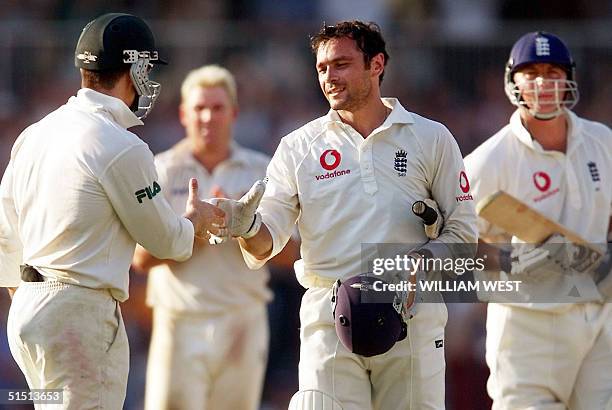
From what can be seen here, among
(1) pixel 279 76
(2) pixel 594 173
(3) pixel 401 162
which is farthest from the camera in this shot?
(1) pixel 279 76

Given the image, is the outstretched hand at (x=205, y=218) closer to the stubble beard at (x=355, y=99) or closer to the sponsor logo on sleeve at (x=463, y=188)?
the stubble beard at (x=355, y=99)

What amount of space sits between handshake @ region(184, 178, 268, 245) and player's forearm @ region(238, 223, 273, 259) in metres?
0.03

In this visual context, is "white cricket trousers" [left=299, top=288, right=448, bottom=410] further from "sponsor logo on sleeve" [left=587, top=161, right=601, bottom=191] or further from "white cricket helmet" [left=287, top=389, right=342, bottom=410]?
"sponsor logo on sleeve" [left=587, top=161, right=601, bottom=191]

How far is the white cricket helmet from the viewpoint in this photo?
19.2ft

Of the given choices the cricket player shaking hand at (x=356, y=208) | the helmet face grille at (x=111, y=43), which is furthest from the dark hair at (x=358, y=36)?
the helmet face grille at (x=111, y=43)

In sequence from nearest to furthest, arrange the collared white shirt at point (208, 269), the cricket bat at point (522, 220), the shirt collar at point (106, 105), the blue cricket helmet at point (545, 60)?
the shirt collar at point (106, 105) → the cricket bat at point (522, 220) → the blue cricket helmet at point (545, 60) → the collared white shirt at point (208, 269)

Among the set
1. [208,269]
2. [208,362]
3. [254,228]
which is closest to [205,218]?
[254,228]

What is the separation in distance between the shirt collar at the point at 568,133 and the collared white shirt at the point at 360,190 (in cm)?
95

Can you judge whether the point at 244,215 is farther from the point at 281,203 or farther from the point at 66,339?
the point at 66,339

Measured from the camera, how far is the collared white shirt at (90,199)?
18.4ft

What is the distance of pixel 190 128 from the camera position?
8.95m

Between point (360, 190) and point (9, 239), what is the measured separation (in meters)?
1.49

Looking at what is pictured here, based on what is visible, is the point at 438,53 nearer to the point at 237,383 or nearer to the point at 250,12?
the point at 250,12

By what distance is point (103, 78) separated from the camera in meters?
5.89
